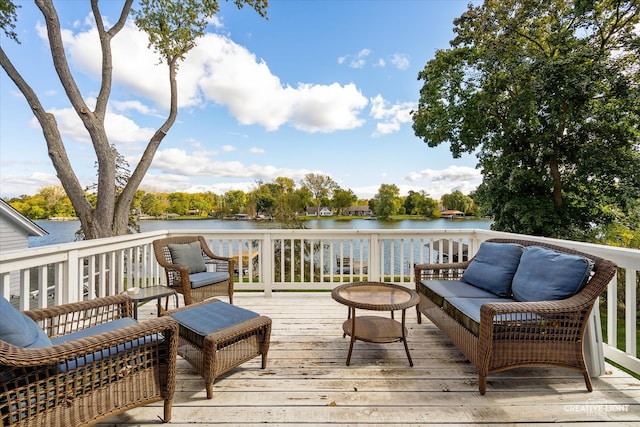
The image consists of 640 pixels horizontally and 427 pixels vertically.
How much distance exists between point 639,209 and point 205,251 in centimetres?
972

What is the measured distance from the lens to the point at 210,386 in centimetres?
182

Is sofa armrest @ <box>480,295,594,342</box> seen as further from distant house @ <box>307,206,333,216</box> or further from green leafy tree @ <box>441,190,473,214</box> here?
distant house @ <box>307,206,333,216</box>

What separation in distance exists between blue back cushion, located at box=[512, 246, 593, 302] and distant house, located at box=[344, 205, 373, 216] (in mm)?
11212

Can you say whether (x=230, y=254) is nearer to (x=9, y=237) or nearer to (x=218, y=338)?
(x=218, y=338)

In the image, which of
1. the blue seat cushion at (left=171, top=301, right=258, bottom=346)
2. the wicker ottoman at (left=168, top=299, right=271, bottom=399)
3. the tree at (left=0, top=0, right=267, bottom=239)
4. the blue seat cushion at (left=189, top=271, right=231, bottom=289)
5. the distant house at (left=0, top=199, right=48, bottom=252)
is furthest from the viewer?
the distant house at (left=0, top=199, right=48, bottom=252)

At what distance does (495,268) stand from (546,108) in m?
7.00

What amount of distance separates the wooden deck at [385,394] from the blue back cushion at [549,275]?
2.10 feet

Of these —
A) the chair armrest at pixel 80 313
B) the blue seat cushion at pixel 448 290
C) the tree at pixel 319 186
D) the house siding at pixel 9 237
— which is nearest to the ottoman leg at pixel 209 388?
the chair armrest at pixel 80 313

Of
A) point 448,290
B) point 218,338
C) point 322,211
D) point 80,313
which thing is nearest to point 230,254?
point 80,313

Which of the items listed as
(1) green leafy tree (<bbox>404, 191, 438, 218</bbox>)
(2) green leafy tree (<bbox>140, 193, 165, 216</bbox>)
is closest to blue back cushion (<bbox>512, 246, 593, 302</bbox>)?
(2) green leafy tree (<bbox>140, 193, 165, 216</bbox>)

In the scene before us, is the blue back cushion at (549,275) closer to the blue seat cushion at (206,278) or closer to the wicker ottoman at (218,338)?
the wicker ottoman at (218,338)

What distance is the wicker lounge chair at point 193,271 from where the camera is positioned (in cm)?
311

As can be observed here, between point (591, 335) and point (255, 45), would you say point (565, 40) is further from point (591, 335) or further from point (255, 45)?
point (591, 335)

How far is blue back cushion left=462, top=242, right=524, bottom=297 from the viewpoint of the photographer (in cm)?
251
